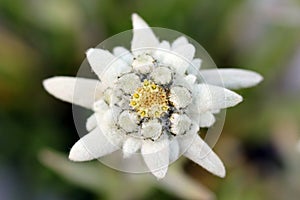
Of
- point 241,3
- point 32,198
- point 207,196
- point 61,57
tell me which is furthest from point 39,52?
point 207,196

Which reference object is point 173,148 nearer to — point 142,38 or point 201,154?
point 201,154

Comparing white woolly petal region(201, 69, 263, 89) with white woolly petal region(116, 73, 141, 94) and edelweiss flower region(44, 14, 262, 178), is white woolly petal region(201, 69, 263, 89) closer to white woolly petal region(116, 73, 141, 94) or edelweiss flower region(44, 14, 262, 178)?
edelweiss flower region(44, 14, 262, 178)

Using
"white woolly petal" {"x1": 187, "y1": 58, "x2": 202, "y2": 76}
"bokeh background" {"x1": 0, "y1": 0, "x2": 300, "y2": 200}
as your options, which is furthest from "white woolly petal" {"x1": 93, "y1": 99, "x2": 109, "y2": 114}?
"bokeh background" {"x1": 0, "y1": 0, "x2": 300, "y2": 200}

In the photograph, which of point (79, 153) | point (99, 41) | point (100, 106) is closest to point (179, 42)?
point (100, 106)

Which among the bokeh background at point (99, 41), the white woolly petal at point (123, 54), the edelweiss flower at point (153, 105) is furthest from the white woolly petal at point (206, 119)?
the bokeh background at point (99, 41)

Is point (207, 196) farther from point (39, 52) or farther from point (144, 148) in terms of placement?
point (39, 52)

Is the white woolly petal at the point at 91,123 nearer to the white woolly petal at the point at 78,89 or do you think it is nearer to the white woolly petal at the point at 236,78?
the white woolly petal at the point at 78,89
